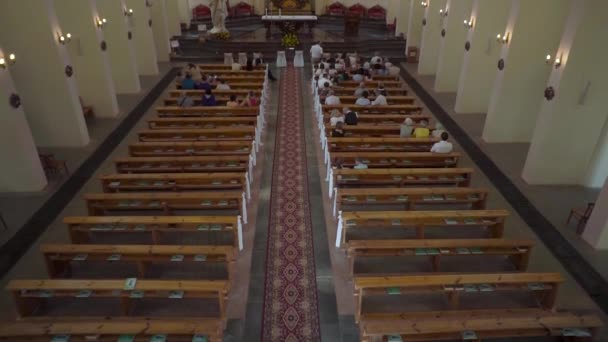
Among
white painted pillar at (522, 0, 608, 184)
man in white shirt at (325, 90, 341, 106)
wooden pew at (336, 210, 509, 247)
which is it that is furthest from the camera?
man in white shirt at (325, 90, 341, 106)

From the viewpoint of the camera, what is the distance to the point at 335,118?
35.1 ft

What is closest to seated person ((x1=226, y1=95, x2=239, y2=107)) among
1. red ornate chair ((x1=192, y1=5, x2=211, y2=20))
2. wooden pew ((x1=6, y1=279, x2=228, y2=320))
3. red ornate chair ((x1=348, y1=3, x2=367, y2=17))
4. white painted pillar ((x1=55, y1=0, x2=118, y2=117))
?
white painted pillar ((x1=55, y1=0, x2=118, y2=117))

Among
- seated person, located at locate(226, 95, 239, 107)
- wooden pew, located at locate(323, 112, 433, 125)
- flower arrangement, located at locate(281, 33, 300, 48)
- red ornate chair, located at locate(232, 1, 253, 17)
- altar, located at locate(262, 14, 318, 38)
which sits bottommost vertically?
wooden pew, located at locate(323, 112, 433, 125)

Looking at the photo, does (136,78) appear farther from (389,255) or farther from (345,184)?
(389,255)

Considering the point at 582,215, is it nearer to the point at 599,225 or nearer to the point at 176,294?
the point at 599,225

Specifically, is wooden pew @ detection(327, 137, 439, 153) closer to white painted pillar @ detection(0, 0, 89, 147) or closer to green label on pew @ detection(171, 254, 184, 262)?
green label on pew @ detection(171, 254, 184, 262)

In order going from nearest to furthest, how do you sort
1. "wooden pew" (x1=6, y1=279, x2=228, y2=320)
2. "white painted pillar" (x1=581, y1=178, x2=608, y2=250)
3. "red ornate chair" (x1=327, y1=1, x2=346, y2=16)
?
"wooden pew" (x1=6, y1=279, x2=228, y2=320)
"white painted pillar" (x1=581, y1=178, x2=608, y2=250)
"red ornate chair" (x1=327, y1=1, x2=346, y2=16)

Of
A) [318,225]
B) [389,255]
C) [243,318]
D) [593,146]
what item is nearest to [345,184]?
[318,225]

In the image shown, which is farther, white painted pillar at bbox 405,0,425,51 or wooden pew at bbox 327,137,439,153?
white painted pillar at bbox 405,0,425,51

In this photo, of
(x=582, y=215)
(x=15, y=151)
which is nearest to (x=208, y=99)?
(x=15, y=151)

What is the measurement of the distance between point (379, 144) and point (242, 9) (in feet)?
54.7

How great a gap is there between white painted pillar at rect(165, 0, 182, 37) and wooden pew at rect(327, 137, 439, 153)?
14.1 meters

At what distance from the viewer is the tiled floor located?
287 inches

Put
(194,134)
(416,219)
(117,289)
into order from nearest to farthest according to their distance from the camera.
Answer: (117,289) → (416,219) → (194,134)
